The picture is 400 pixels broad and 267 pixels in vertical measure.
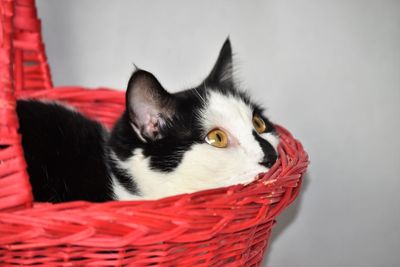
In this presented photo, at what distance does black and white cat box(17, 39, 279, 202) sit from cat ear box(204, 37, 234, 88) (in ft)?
0.16

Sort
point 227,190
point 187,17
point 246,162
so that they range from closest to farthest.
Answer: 1. point 227,190
2. point 246,162
3. point 187,17

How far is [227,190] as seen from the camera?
0.75 m

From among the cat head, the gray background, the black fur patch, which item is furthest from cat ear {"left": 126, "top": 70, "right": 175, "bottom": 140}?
the gray background

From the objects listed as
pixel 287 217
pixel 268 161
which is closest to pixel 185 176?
pixel 268 161

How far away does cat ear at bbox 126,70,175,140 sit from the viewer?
86 centimetres

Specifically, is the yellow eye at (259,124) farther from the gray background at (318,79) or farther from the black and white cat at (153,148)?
the gray background at (318,79)

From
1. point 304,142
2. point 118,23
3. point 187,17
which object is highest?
point 187,17

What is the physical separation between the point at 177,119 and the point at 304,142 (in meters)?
0.72

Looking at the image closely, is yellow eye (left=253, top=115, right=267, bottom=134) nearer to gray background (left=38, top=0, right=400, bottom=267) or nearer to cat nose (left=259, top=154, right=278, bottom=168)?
cat nose (left=259, top=154, right=278, bottom=168)

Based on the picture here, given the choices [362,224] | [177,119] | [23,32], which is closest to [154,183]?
[177,119]

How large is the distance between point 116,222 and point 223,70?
592 mm

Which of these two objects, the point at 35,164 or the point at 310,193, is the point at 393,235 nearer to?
the point at 310,193

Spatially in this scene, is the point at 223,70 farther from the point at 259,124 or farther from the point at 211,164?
the point at 211,164

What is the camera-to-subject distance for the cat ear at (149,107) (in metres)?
0.86
